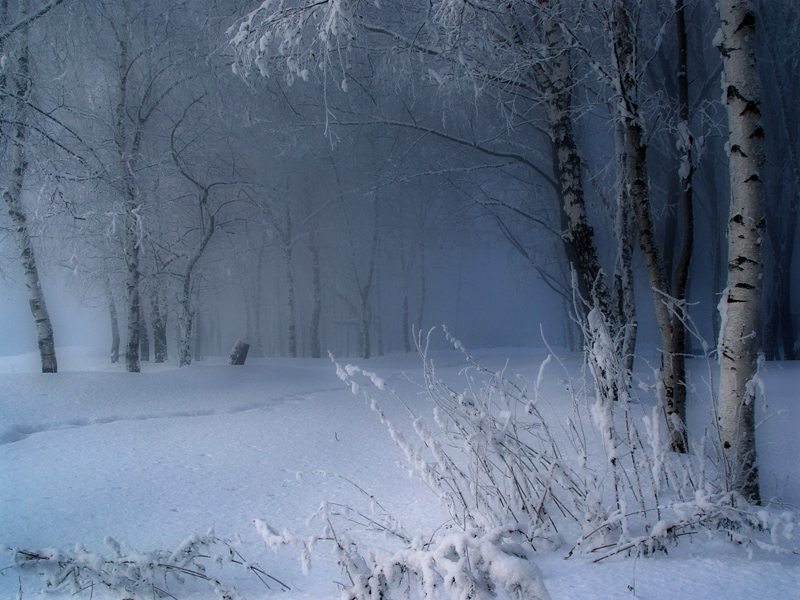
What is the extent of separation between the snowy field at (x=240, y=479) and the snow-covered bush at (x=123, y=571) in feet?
0.20

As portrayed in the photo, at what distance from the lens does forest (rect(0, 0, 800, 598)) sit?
6.95 ft

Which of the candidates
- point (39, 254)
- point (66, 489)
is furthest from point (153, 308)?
point (66, 489)

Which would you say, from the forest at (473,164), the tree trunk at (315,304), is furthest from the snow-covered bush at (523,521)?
the tree trunk at (315,304)

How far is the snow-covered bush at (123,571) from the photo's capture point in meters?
1.70

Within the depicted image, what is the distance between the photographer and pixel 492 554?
103cm

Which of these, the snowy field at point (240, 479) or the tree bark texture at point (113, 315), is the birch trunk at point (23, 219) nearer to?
the snowy field at point (240, 479)

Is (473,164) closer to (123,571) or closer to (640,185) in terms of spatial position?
A: (640,185)

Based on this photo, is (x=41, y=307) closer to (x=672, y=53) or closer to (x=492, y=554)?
(x=492, y=554)

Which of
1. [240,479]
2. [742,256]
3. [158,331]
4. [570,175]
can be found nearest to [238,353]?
[158,331]

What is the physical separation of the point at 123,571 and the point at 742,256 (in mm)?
3187

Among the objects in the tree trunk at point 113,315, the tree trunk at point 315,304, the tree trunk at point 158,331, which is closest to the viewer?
the tree trunk at point 113,315

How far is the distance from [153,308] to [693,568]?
13.4 m

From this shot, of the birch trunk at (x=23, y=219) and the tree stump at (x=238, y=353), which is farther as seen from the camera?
the tree stump at (x=238, y=353)

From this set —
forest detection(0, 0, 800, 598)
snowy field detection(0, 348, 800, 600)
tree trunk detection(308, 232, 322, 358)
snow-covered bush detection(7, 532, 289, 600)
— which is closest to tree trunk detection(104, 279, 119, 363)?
forest detection(0, 0, 800, 598)
